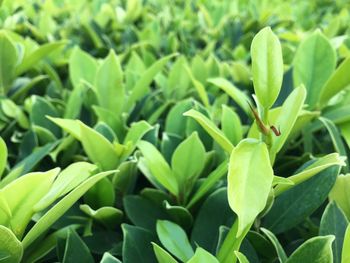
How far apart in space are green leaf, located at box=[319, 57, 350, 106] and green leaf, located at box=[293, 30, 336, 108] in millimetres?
44

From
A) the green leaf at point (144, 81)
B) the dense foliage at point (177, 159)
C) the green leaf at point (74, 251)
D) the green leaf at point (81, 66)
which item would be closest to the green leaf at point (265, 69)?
the dense foliage at point (177, 159)

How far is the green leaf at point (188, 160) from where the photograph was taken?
3.57 feet

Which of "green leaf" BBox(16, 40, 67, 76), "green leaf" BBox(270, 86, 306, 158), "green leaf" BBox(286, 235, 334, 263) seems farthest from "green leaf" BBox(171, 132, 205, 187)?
"green leaf" BBox(16, 40, 67, 76)

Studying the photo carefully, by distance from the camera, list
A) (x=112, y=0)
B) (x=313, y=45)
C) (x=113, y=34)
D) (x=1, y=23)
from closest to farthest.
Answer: (x=313, y=45)
(x=1, y=23)
(x=113, y=34)
(x=112, y=0)

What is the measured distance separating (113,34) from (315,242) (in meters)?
1.70

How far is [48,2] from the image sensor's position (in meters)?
2.43

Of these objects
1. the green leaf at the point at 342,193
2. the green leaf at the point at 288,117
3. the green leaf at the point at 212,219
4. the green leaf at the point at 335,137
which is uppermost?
the green leaf at the point at 288,117

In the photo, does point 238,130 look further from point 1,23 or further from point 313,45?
point 1,23

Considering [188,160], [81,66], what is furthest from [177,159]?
[81,66]

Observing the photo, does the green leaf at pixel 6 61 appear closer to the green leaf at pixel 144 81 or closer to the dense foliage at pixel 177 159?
the dense foliage at pixel 177 159

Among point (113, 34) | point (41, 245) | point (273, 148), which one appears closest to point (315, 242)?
point (273, 148)

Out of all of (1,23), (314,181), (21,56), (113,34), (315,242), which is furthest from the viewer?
(113,34)

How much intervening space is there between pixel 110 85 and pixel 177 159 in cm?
42

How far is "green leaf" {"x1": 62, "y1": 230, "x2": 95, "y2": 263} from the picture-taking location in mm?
915
